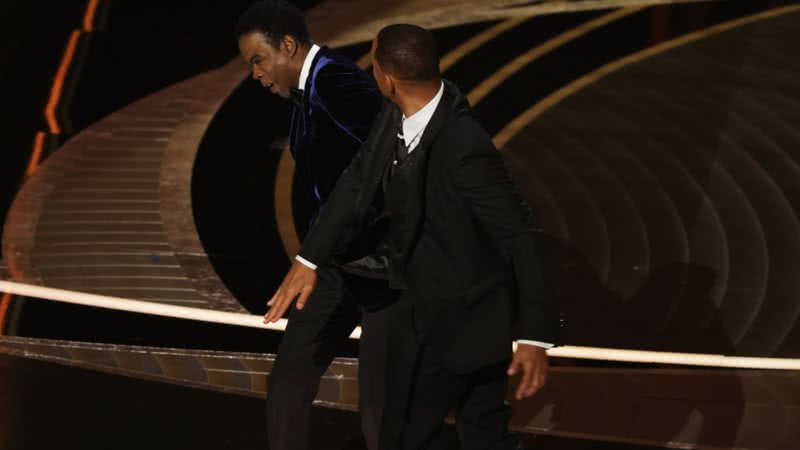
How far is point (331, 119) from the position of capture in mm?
2959

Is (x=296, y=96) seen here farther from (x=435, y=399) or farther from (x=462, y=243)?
(x=435, y=399)

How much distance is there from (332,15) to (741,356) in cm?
425

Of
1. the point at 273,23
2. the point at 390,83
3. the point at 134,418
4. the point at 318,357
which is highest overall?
the point at 273,23

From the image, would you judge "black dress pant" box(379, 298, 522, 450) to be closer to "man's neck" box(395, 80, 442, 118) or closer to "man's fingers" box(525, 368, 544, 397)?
"man's fingers" box(525, 368, 544, 397)

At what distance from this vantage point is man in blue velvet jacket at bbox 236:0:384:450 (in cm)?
297

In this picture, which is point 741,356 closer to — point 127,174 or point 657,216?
point 657,216

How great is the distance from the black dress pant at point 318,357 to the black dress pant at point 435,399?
30cm

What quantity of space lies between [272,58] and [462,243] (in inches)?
32.2

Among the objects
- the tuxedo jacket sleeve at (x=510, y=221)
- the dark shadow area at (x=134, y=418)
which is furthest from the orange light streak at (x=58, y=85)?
the tuxedo jacket sleeve at (x=510, y=221)

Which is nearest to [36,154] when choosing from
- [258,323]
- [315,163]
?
[258,323]

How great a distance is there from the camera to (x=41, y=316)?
15.4 ft

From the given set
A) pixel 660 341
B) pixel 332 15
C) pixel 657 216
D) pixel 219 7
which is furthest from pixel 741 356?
pixel 219 7

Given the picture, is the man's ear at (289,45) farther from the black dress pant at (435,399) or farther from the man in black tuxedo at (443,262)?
the black dress pant at (435,399)

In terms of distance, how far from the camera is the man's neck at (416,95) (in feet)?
8.37
